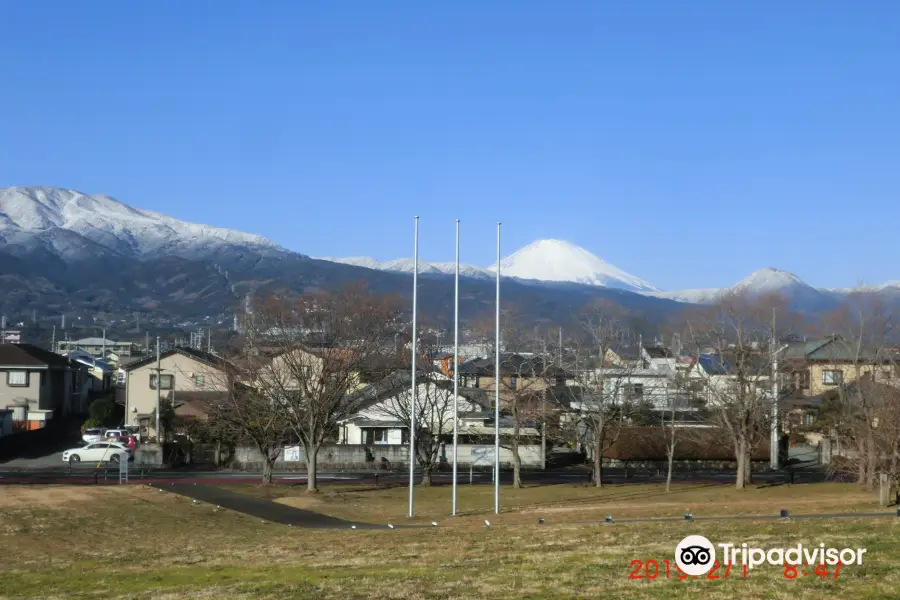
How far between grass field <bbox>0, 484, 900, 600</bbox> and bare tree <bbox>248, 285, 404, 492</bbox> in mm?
6151

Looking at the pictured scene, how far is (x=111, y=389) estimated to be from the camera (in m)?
106

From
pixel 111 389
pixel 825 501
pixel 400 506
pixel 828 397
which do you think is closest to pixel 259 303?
pixel 400 506

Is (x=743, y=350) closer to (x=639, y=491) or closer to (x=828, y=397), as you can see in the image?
(x=639, y=491)

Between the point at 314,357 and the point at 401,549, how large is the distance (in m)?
23.7

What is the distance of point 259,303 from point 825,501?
29863mm

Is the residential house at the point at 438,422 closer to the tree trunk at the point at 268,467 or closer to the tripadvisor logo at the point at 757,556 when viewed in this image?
the tree trunk at the point at 268,467

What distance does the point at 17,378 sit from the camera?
242 ft

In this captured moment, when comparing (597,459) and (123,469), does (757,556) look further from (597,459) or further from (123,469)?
(123,469)

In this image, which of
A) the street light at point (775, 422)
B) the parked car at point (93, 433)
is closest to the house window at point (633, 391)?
the street light at point (775, 422)

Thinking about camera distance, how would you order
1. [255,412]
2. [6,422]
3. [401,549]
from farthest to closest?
[6,422]
[255,412]
[401,549]

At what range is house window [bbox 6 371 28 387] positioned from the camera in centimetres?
7350

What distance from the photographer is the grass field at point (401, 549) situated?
52.4ft

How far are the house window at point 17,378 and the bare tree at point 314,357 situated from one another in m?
32.4

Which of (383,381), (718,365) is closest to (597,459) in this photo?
(718,365)
